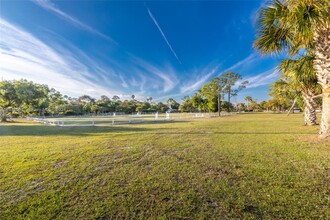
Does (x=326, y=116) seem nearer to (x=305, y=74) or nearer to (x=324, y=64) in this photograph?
(x=324, y=64)

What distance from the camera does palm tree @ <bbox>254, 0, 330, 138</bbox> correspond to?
5281 millimetres

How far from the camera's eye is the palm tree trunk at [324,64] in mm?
6035

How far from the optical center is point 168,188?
2.80 m

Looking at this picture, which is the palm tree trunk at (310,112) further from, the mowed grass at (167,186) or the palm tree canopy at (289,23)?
the mowed grass at (167,186)

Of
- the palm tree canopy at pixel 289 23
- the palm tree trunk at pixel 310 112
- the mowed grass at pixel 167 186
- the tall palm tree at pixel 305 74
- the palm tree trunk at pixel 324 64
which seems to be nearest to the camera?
the mowed grass at pixel 167 186

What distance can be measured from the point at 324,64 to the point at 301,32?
6.95 ft

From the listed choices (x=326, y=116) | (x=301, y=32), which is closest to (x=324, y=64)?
(x=301, y=32)

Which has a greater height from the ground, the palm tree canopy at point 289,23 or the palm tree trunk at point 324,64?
the palm tree canopy at point 289,23

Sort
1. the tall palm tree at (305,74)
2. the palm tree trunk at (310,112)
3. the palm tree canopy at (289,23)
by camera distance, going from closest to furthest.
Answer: the palm tree canopy at (289,23) → the tall palm tree at (305,74) → the palm tree trunk at (310,112)

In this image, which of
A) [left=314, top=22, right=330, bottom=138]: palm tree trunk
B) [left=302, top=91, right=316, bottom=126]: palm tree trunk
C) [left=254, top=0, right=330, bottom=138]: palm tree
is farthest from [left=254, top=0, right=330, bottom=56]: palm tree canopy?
[left=302, top=91, right=316, bottom=126]: palm tree trunk

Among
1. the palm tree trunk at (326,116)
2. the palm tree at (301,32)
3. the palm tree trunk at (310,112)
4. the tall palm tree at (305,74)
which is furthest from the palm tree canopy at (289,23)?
the palm tree trunk at (310,112)

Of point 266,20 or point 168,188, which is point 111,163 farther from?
point 266,20

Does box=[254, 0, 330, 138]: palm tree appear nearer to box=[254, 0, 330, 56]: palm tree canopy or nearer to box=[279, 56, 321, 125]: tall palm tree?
box=[254, 0, 330, 56]: palm tree canopy

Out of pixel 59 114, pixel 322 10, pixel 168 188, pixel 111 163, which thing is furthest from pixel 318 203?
pixel 59 114
